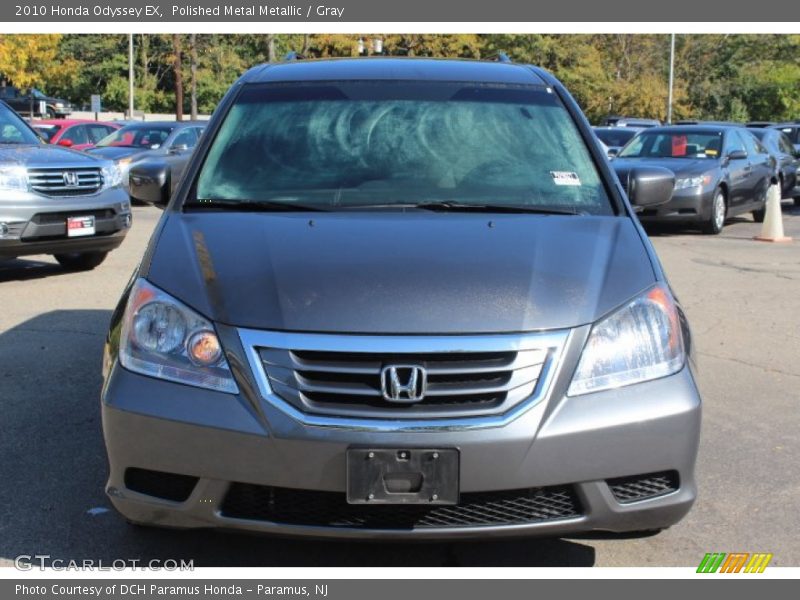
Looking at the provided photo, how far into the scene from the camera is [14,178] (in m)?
8.87

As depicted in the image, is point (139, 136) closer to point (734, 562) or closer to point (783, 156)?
point (783, 156)


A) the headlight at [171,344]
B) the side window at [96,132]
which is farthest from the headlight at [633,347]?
the side window at [96,132]

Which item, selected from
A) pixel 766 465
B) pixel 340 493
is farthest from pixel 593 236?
pixel 766 465

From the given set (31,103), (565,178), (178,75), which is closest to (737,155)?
(565,178)

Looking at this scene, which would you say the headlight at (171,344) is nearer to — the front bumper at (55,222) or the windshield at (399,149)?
the windshield at (399,149)

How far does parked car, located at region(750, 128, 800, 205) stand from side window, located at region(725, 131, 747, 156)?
1.79 m

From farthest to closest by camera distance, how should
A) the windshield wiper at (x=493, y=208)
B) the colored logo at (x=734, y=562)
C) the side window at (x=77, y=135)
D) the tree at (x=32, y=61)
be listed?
the tree at (x=32, y=61), the side window at (x=77, y=135), the windshield wiper at (x=493, y=208), the colored logo at (x=734, y=562)

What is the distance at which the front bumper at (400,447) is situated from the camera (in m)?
2.88

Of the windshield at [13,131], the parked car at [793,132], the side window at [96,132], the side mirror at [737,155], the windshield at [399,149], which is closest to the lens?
the windshield at [399,149]

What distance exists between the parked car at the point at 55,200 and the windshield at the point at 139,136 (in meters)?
8.98

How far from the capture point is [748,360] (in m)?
6.70

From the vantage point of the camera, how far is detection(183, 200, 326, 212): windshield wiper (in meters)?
3.86

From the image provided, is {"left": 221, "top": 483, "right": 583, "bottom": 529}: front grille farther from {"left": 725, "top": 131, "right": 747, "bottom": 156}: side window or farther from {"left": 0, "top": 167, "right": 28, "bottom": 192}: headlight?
{"left": 725, "top": 131, "right": 747, "bottom": 156}: side window

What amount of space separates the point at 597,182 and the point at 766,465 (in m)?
1.59
